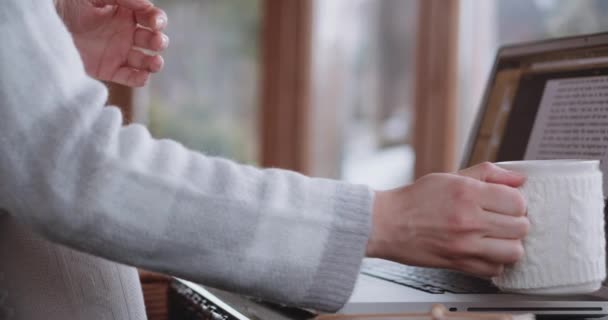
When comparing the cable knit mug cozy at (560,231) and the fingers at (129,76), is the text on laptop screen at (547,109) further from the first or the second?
the fingers at (129,76)

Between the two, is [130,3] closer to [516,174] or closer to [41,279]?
[41,279]

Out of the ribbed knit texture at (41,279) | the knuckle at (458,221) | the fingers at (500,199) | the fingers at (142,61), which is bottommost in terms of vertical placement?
the ribbed knit texture at (41,279)

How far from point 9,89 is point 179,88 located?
88.7 inches

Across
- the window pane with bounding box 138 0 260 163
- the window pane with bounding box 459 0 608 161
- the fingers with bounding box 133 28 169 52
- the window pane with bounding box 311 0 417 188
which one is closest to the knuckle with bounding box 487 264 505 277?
the fingers with bounding box 133 28 169 52

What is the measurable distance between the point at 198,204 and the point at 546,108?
1.76ft

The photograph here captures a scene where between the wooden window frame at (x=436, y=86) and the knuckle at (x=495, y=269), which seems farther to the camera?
the wooden window frame at (x=436, y=86)

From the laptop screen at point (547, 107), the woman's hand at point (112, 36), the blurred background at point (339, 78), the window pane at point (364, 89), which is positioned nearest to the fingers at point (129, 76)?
the woman's hand at point (112, 36)

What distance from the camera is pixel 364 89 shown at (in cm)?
225

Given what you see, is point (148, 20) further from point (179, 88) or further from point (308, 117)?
point (179, 88)

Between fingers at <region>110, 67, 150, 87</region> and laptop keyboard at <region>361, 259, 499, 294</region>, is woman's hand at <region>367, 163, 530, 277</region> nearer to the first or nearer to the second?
laptop keyboard at <region>361, 259, 499, 294</region>

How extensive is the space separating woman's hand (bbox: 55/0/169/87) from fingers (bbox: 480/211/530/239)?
0.46 m

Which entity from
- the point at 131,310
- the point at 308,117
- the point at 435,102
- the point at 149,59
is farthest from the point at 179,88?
the point at 131,310

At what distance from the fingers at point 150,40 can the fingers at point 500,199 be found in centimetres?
43

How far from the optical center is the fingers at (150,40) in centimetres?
84
